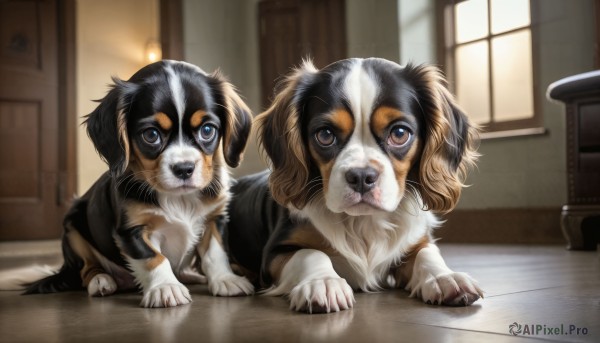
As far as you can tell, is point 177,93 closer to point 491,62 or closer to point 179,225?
point 179,225

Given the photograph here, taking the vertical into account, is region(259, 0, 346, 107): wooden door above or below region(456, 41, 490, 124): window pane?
above

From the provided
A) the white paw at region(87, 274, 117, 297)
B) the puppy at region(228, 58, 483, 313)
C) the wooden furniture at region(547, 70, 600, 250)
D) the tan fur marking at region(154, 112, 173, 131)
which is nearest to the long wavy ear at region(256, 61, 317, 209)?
the puppy at region(228, 58, 483, 313)

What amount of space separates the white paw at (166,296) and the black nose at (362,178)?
1.37 ft

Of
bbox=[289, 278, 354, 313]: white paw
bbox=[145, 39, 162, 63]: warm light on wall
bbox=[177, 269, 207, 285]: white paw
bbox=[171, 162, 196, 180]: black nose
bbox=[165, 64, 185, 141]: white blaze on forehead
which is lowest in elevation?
bbox=[177, 269, 207, 285]: white paw

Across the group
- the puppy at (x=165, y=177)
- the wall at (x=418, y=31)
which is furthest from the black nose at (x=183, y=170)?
the wall at (x=418, y=31)

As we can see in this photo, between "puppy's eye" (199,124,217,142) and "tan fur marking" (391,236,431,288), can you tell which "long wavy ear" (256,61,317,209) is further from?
"tan fur marking" (391,236,431,288)

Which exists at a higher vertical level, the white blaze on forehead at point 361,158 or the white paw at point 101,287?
the white blaze on forehead at point 361,158

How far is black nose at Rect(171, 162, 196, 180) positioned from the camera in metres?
1.36

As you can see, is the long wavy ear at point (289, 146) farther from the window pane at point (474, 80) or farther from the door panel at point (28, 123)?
the door panel at point (28, 123)

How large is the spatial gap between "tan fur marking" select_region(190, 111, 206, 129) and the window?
22.8 inches

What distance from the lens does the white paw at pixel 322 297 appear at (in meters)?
Result: 1.14

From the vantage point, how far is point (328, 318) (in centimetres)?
109

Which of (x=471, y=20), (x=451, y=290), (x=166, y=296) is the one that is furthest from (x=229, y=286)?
(x=471, y=20)

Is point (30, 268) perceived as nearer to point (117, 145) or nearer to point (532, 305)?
point (117, 145)
